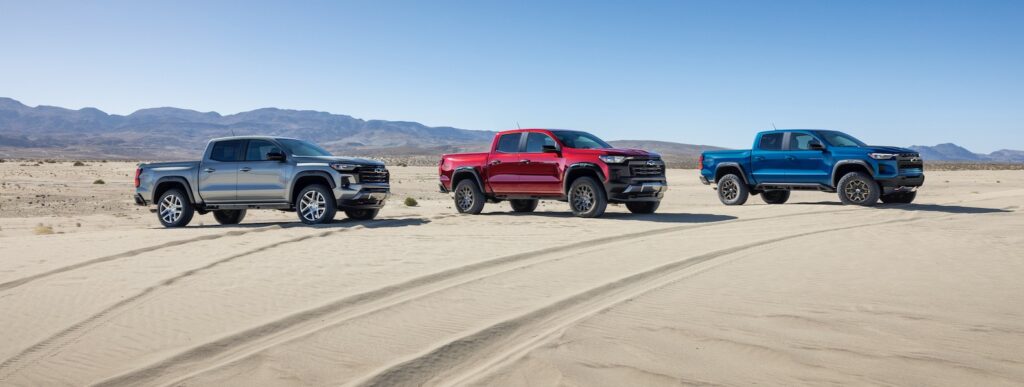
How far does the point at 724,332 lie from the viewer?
229 inches

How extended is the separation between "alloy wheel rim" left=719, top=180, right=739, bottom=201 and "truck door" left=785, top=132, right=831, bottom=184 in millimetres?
1483

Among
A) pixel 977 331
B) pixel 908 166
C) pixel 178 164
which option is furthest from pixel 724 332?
pixel 908 166

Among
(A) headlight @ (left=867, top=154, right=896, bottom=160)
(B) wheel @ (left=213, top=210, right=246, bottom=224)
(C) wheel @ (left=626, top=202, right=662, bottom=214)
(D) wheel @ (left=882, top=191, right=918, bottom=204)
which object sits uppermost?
(A) headlight @ (left=867, top=154, right=896, bottom=160)

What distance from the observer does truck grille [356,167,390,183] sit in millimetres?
15820

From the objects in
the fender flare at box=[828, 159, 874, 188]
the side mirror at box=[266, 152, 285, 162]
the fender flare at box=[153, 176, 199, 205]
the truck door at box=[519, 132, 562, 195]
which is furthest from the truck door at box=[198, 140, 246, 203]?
the fender flare at box=[828, 159, 874, 188]

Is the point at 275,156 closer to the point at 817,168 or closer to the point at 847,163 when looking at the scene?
the point at 817,168

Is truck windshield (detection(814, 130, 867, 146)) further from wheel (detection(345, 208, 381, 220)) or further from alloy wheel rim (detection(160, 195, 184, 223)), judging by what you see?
alloy wheel rim (detection(160, 195, 184, 223))

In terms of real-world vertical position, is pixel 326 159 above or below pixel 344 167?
above

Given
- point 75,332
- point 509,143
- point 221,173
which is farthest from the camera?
point 509,143

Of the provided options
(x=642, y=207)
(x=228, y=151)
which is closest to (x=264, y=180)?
(x=228, y=151)

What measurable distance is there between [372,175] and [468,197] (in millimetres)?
2661

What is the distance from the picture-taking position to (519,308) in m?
6.76

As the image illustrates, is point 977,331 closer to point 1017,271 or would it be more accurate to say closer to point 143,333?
point 1017,271

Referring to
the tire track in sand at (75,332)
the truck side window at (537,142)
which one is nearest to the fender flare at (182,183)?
the truck side window at (537,142)
